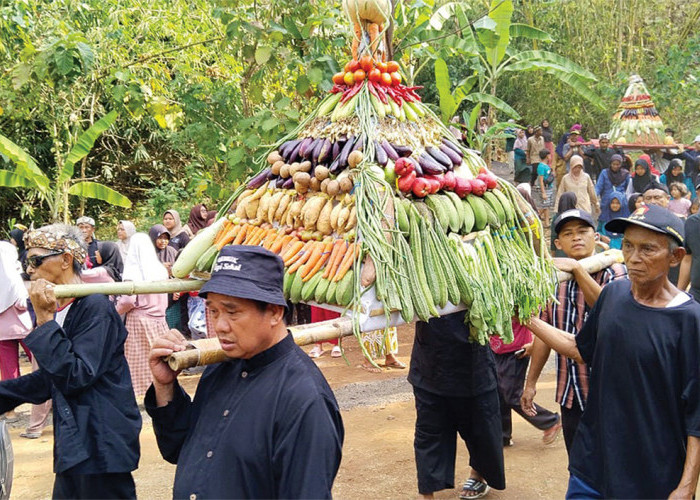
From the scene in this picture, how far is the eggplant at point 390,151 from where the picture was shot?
325 cm

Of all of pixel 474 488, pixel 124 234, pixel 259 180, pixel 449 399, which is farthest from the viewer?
pixel 124 234

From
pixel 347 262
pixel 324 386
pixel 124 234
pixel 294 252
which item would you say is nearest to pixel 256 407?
Result: pixel 324 386

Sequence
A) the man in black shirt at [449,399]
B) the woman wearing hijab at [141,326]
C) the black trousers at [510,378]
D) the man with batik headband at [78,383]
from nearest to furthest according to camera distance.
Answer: the man with batik headband at [78,383], the man in black shirt at [449,399], the black trousers at [510,378], the woman wearing hijab at [141,326]

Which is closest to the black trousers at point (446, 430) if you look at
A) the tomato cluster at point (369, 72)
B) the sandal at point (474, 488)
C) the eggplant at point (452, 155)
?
the sandal at point (474, 488)

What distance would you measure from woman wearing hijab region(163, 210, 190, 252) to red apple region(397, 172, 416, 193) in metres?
5.35

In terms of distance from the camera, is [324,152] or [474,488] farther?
[474,488]

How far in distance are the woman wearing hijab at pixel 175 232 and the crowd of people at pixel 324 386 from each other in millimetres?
4390

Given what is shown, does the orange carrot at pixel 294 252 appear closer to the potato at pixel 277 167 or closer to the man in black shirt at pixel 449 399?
the potato at pixel 277 167

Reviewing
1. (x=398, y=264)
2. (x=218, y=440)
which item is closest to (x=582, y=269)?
(x=398, y=264)

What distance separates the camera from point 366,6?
3412mm

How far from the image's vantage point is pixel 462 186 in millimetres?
3447

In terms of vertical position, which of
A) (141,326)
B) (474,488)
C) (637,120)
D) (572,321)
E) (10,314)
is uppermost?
(637,120)

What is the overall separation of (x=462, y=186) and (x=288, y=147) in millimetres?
883

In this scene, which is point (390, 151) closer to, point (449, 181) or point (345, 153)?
point (345, 153)
